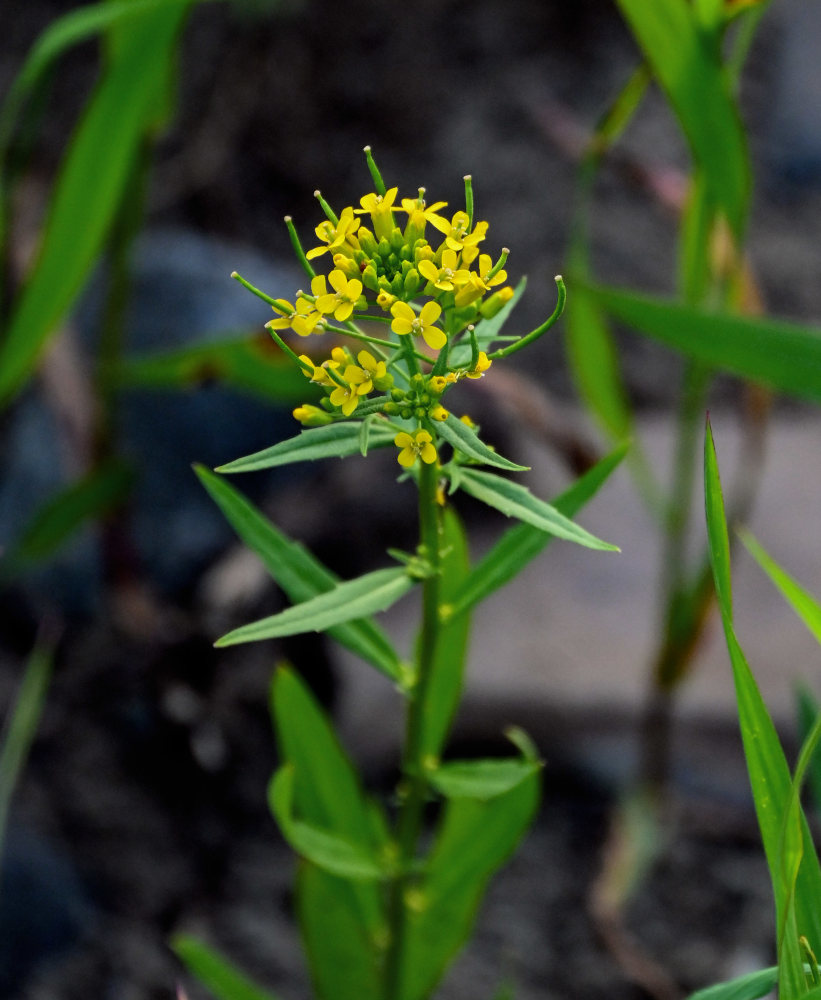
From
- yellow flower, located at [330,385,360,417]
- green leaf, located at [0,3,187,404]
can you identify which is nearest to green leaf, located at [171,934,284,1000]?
yellow flower, located at [330,385,360,417]

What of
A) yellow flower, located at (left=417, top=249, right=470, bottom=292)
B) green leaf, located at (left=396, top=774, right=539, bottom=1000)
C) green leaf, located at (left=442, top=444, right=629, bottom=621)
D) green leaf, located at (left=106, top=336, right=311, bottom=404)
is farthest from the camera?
green leaf, located at (left=106, top=336, right=311, bottom=404)

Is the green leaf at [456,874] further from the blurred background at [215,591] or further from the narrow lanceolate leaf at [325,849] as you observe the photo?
the blurred background at [215,591]

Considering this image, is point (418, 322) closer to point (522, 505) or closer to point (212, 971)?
point (522, 505)

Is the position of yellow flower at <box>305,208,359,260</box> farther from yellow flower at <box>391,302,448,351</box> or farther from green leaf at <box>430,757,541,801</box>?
green leaf at <box>430,757,541,801</box>

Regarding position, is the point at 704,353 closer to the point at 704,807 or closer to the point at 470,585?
the point at 470,585

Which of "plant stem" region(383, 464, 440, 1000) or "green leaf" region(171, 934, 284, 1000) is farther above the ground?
"plant stem" region(383, 464, 440, 1000)

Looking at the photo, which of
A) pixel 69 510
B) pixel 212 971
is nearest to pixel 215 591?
pixel 69 510
